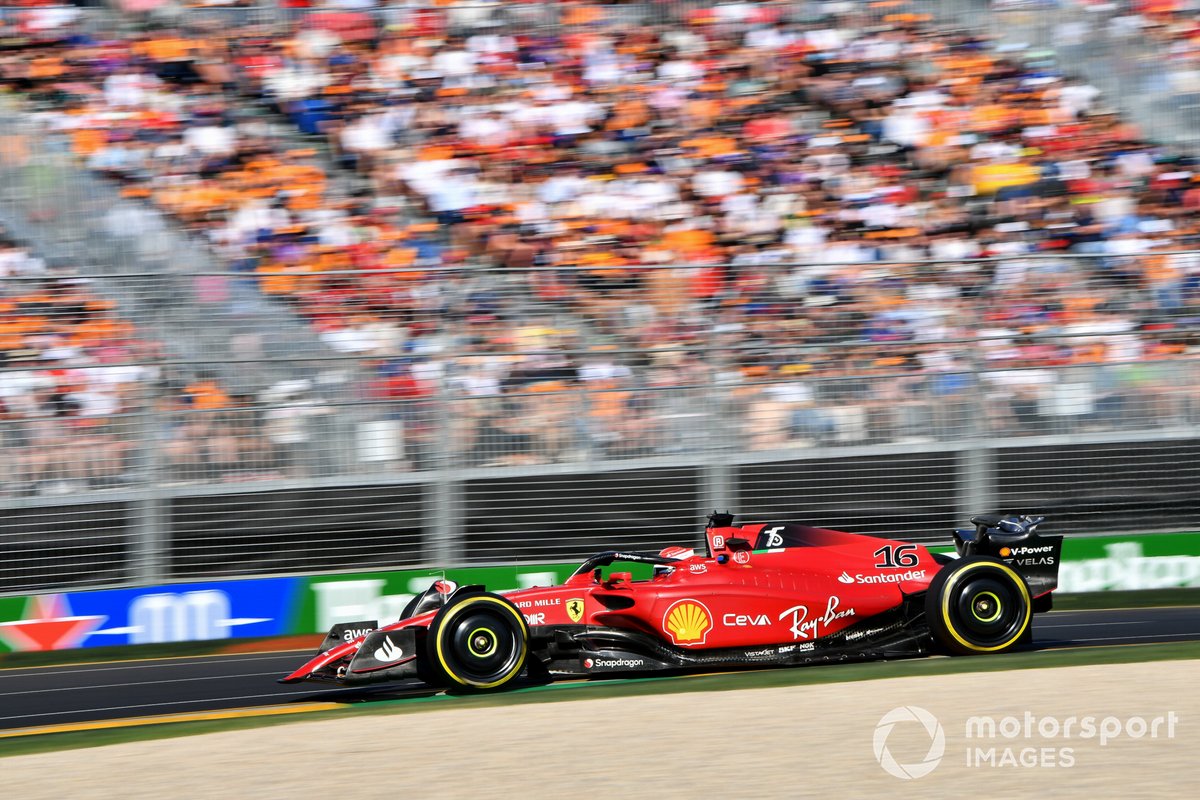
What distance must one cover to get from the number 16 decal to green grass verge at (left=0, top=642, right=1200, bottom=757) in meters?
0.57

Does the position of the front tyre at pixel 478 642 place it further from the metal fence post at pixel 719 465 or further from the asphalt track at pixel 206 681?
the metal fence post at pixel 719 465

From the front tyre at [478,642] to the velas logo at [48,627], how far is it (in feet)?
11.9

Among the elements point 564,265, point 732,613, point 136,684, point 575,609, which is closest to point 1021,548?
point 732,613

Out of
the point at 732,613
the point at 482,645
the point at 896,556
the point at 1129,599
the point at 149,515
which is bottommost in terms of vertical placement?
the point at 1129,599

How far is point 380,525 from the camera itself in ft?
36.0

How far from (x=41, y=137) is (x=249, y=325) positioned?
12.3 ft

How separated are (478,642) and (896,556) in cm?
260

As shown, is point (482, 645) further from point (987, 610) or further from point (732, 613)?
point (987, 610)

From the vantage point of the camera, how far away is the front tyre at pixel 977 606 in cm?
862

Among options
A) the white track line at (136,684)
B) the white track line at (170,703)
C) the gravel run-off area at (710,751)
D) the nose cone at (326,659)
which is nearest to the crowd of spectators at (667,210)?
the white track line at (136,684)

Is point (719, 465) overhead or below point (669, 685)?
overhead

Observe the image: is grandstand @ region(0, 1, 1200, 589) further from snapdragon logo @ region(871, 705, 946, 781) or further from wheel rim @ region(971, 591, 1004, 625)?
Answer: snapdragon logo @ region(871, 705, 946, 781)

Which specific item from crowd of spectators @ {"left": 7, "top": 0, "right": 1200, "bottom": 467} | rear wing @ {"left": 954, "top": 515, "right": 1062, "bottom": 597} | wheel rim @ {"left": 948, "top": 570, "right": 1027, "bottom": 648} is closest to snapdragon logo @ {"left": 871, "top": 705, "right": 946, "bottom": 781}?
wheel rim @ {"left": 948, "top": 570, "right": 1027, "bottom": 648}

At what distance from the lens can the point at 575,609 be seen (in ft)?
27.6
